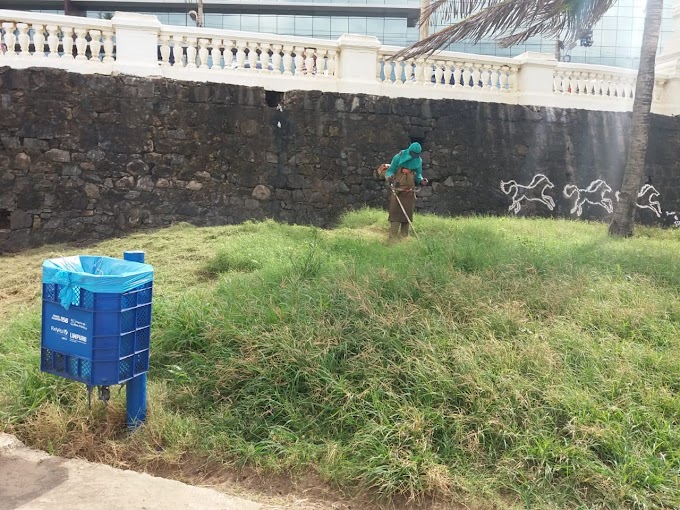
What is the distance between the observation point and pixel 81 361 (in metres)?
2.95

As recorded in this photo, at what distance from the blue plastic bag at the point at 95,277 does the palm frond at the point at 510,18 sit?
265 inches

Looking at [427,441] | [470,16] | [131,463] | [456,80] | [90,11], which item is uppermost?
[90,11]

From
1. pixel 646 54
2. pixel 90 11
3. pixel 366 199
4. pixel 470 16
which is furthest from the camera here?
pixel 90 11

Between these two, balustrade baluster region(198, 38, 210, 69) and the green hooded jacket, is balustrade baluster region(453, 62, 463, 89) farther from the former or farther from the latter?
balustrade baluster region(198, 38, 210, 69)

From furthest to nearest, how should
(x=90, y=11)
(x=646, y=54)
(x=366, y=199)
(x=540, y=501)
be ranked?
(x=90, y=11) → (x=366, y=199) → (x=646, y=54) → (x=540, y=501)

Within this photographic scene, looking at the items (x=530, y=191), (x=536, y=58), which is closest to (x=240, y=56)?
(x=536, y=58)

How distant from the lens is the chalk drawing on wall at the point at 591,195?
413 inches

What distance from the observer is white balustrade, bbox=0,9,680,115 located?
800cm

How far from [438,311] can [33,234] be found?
21.5 ft

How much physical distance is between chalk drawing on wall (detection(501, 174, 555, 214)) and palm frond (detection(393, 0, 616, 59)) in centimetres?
253

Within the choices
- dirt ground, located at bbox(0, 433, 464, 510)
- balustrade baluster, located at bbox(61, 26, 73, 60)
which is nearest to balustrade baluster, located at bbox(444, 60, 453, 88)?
balustrade baluster, located at bbox(61, 26, 73, 60)

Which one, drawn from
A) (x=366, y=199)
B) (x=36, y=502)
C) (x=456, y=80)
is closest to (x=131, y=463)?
(x=36, y=502)

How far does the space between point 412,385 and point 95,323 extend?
1.76 meters

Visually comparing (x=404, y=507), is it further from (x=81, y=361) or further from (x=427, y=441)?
(x=81, y=361)
